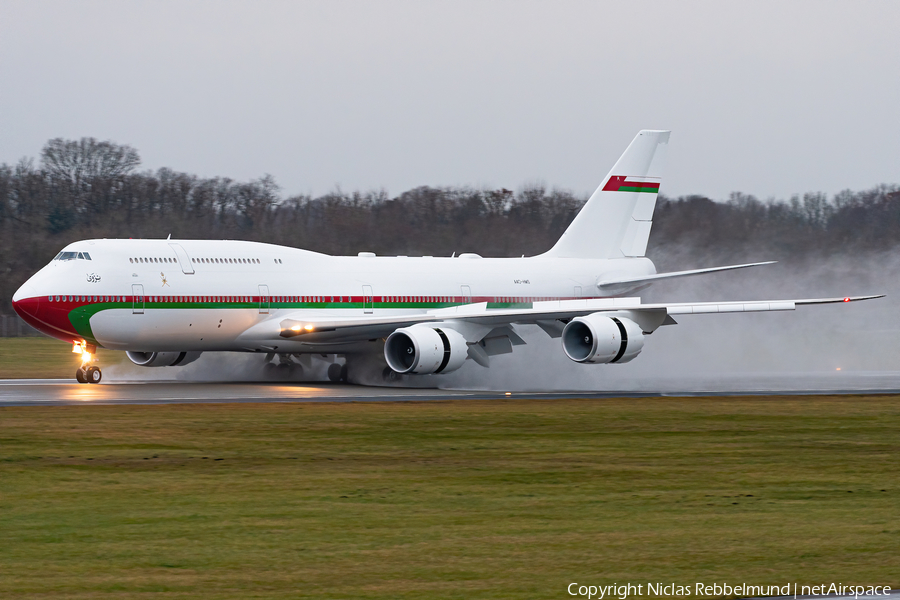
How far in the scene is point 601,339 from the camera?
30.0 m

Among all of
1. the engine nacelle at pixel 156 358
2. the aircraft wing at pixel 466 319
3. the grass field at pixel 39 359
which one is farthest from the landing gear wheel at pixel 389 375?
the grass field at pixel 39 359

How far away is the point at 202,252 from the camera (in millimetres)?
30391

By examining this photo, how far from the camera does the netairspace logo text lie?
340 inches

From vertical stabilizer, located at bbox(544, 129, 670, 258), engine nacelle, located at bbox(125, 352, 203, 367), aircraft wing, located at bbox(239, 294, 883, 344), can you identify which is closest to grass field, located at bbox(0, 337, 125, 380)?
engine nacelle, located at bbox(125, 352, 203, 367)

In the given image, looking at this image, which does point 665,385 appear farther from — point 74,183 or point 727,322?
point 74,183

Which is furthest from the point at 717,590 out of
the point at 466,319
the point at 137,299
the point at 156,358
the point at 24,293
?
the point at 156,358

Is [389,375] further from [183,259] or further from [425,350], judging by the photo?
[183,259]

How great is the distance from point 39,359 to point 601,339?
2340 centimetres

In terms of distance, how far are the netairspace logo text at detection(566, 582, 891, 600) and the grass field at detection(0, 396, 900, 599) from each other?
0.19m

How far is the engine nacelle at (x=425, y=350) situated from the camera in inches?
1145

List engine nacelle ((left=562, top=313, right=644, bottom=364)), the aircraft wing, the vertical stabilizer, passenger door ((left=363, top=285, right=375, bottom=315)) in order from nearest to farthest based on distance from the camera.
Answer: engine nacelle ((left=562, top=313, right=644, bottom=364)) < the aircraft wing < passenger door ((left=363, top=285, right=375, bottom=315)) < the vertical stabilizer

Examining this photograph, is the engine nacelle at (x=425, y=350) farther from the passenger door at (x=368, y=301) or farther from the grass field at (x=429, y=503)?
the grass field at (x=429, y=503)

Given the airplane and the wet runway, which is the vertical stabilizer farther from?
the wet runway

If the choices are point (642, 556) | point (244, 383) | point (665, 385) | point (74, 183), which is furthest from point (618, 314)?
point (74, 183)
